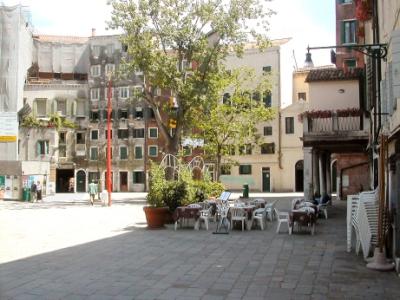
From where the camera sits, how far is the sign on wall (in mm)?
30013

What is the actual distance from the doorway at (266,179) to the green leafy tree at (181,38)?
23.8m

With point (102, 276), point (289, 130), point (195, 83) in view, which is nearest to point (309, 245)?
point (102, 276)

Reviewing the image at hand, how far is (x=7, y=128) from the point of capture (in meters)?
31.1

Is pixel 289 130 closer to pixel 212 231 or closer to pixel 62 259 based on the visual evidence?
pixel 212 231

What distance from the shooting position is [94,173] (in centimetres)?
5772

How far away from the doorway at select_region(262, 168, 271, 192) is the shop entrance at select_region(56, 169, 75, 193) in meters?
20.8

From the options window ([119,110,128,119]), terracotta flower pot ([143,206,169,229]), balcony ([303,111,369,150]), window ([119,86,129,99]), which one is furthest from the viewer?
window ([119,86,129,99])

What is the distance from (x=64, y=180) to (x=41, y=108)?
28.1 feet

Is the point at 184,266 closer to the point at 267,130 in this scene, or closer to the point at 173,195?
the point at 173,195

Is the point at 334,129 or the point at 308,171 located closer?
the point at 334,129

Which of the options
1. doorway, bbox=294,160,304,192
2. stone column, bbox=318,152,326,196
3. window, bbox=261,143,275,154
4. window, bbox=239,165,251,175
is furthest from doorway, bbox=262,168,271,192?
stone column, bbox=318,152,326,196

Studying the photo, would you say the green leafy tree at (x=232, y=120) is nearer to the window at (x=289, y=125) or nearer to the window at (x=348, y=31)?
the window at (x=348, y=31)

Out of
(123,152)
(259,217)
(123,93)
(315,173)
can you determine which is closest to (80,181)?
(123,152)

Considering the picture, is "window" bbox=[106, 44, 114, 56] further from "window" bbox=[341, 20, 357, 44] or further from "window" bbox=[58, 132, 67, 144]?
"window" bbox=[341, 20, 357, 44]
